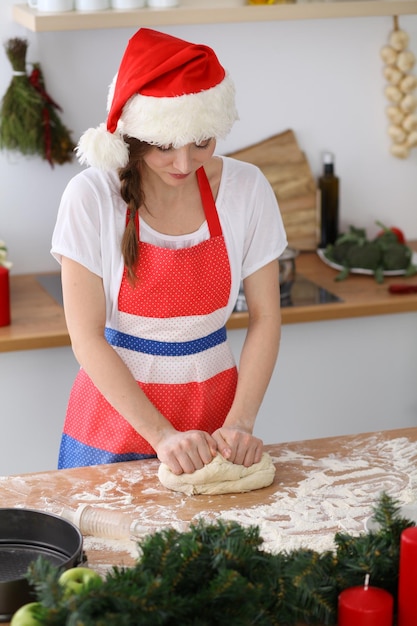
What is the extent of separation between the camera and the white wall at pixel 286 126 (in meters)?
2.83

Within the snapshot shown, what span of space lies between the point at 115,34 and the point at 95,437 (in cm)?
145

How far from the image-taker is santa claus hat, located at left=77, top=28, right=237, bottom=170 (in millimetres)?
1640

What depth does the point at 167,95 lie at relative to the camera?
5.40ft

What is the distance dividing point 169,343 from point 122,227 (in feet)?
0.80

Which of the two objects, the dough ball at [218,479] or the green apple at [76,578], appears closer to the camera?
the green apple at [76,578]

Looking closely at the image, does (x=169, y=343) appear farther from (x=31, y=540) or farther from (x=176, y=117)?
(x=31, y=540)

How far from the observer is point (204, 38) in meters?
3.02

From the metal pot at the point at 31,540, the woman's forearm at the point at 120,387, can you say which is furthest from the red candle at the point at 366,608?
the woman's forearm at the point at 120,387

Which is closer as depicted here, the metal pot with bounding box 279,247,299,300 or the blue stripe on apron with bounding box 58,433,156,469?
the blue stripe on apron with bounding box 58,433,156,469

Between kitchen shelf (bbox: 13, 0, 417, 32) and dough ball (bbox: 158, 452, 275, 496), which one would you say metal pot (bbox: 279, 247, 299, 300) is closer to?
kitchen shelf (bbox: 13, 0, 417, 32)

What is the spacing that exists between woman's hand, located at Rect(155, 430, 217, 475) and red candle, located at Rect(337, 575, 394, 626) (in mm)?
504

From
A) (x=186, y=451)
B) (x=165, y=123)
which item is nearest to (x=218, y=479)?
(x=186, y=451)

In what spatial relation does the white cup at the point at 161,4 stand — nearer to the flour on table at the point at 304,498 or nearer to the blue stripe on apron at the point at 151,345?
the blue stripe on apron at the point at 151,345

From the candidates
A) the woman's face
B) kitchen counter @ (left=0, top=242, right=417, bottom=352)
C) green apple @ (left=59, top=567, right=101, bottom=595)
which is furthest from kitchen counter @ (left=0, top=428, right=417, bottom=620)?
kitchen counter @ (left=0, top=242, right=417, bottom=352)
